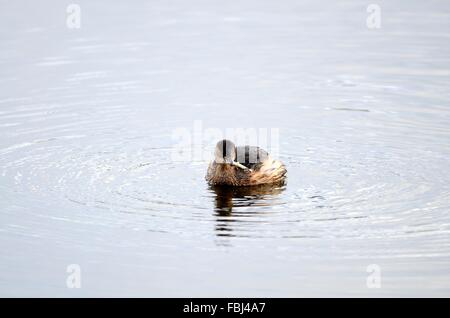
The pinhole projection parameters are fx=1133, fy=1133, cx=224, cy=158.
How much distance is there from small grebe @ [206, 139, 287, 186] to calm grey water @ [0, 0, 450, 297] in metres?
0.37

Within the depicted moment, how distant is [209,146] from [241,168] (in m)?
1.87

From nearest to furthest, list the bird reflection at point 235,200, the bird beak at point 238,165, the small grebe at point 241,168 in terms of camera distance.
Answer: the bird reflection at point 235,200 → the small grebe at point 241,168 → the bird beak at point 238,165

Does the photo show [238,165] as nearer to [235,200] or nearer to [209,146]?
[235,200]

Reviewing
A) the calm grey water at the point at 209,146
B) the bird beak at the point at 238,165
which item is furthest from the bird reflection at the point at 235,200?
the bird beak at the point at 238,165

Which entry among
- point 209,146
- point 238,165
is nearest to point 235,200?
point 238,165

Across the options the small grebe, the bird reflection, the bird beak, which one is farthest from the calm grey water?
the bird beak

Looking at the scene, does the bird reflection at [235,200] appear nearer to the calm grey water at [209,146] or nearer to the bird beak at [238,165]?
the calm grey water at [209,146]

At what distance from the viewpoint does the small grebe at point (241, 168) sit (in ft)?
60.1

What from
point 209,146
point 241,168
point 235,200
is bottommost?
point 235,200

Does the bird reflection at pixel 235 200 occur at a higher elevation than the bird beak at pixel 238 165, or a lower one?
lower

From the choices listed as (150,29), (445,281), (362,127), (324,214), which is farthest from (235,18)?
(445,281)

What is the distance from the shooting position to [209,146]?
20.4m

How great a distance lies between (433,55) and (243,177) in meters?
8.11

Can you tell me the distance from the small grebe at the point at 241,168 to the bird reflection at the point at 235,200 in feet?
0.39
